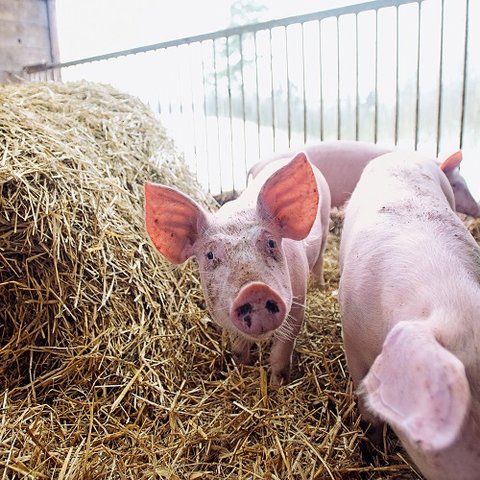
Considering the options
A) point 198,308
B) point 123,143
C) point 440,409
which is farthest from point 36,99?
point 440,409

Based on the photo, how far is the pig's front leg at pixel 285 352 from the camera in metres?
2.50

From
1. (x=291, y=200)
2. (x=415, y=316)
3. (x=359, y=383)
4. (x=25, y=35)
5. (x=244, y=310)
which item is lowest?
(x=359, y=383)

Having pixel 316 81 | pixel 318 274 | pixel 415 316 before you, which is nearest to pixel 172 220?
pixel 415 316

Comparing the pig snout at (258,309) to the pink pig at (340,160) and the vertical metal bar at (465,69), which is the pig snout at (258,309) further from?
the vertical metal bar at (465,69)

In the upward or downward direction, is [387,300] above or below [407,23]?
below

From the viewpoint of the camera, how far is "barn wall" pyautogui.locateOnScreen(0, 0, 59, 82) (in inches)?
249

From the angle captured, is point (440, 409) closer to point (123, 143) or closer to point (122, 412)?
point (122, 412)

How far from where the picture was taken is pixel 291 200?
230 cm

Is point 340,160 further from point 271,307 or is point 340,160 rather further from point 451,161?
point 271,307

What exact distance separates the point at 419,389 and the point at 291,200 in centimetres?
138

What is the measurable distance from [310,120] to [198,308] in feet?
9.93

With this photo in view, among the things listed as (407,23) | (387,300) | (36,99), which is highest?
(407,23)

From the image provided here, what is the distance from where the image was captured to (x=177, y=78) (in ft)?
18.8

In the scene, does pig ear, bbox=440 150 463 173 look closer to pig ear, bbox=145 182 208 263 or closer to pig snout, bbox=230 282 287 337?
pig ear, bbox=145 182 208 263
